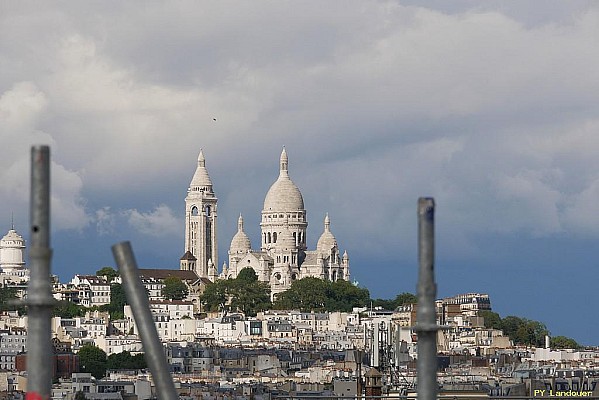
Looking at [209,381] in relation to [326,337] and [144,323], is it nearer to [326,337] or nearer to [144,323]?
[326,337]

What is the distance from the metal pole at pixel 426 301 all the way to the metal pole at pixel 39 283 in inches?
65.9

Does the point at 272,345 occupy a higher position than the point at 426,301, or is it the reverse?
the point at 272,345

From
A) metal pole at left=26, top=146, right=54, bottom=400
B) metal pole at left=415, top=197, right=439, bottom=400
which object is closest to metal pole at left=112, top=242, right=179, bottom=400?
metal pole at left=26, top=146, right=54, bottom=400

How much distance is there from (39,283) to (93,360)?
116040 millimetres

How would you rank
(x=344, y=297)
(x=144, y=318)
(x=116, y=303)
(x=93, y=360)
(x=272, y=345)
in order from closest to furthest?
(x=144, y=318) < (x=93, y=360) < (x=272, y=345) < (x=116, y=303) < (x=344, y=297)

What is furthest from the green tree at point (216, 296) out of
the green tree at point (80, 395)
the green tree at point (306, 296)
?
the green tree at point (80, 395)

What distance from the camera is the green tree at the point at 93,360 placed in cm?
11873

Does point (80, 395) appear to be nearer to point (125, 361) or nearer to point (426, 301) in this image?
point (125, 361)

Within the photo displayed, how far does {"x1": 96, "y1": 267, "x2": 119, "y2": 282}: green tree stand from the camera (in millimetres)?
190250

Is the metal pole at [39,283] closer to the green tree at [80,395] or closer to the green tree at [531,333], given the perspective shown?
the green tree at [80,395]

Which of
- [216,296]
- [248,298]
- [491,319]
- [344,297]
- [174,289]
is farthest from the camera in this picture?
[174,289]

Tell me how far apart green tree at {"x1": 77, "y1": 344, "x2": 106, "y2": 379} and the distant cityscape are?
266 millimetres

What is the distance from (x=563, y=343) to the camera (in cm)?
15138

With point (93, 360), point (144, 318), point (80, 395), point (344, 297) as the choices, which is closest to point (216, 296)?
point (344, 297)
